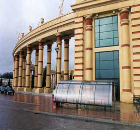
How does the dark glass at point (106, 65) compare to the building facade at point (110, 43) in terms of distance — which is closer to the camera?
the building facade at point (110, 43)

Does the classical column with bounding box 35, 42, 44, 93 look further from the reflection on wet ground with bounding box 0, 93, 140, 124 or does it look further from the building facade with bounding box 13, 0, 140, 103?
the reflection on wet ground with bounding box 0, 93, 140, 124

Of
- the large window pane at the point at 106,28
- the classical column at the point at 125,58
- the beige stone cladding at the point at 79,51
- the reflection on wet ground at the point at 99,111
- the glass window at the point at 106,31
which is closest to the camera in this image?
the reflection on wet ground at the point at 99,111

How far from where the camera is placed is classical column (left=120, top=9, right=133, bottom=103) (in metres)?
17.6

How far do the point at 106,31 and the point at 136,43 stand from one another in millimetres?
4274

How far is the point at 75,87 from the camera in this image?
1374cm

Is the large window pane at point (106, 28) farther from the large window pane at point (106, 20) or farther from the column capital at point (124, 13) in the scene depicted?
the column capital at point (124, 13)

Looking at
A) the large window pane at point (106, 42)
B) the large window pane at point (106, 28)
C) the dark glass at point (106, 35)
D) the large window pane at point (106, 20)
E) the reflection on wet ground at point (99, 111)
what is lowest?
the reflection on wet ground at point (99, 111)

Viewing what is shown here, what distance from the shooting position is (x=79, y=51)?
20719mm

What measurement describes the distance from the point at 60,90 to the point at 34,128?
6.82 meters

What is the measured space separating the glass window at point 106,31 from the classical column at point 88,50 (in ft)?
3.13

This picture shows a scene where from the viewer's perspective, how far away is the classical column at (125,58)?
17562mm

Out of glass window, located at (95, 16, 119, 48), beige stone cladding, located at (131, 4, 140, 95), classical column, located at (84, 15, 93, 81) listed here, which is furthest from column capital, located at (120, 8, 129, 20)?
classical column, located at (84, 15, 93, 81)

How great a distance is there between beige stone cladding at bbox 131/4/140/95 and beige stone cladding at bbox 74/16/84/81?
6397 millimetres

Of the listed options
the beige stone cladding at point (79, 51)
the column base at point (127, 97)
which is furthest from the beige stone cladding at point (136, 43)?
the beige stone cladding at point (79, 51)
